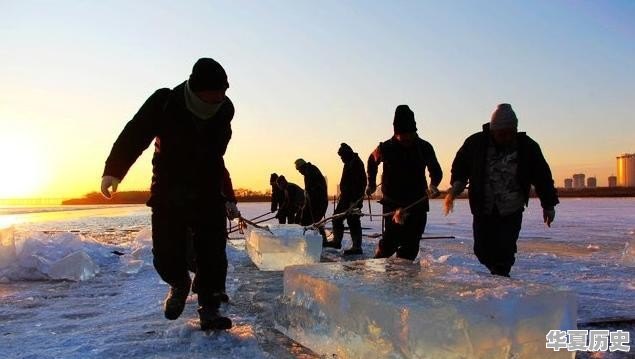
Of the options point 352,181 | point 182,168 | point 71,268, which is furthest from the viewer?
point 352,181

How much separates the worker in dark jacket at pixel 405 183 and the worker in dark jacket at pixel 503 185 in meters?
0.67

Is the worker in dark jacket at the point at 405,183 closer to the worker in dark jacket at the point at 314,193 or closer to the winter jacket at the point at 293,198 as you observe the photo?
the worker in dark jacket at the point at 314,193

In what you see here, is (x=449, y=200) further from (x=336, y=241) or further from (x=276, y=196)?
(x=276, y=196)

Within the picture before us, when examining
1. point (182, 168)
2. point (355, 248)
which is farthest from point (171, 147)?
point (355, 248)

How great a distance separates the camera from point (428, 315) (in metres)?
2.28

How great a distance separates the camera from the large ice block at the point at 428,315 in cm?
222

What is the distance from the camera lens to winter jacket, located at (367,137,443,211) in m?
5.31

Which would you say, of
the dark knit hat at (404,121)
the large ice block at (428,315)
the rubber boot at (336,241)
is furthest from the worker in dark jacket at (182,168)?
the rubber boot at (336,241)

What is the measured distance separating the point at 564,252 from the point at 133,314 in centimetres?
747

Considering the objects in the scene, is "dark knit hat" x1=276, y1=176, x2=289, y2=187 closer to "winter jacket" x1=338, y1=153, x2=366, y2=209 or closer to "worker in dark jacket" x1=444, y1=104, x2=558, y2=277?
"winter jacket" x1=338, y1=153, x2=366, y2=209

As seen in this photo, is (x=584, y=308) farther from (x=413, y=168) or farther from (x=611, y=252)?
(x=611, y=252)

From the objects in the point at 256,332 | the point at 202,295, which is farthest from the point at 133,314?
the point at 256,332

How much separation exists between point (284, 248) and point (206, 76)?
12.8 feet

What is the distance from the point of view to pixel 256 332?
347 centimetres
